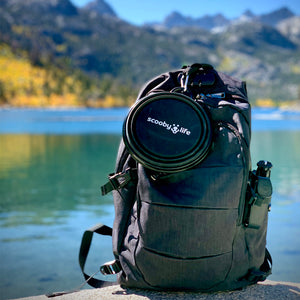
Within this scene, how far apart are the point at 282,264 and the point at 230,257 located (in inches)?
80.5

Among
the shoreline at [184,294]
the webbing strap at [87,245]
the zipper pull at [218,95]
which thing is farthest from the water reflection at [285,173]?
the zipper pull at [218,95]

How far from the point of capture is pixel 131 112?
1.80 meters

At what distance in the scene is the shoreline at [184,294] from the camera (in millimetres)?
1813

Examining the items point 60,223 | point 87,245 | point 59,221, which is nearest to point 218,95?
point 87,245

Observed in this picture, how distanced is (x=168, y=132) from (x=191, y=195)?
0.30m

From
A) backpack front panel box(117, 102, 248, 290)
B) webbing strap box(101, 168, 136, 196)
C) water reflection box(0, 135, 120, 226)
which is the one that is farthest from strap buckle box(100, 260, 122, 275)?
water reflection box(0, 135, 120, 226)

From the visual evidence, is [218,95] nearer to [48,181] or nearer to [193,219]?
[193,219]

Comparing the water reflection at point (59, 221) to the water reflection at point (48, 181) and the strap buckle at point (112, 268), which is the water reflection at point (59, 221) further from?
the strap buckle at point (112, 268)

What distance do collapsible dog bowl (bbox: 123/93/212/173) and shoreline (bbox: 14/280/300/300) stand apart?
0.59m

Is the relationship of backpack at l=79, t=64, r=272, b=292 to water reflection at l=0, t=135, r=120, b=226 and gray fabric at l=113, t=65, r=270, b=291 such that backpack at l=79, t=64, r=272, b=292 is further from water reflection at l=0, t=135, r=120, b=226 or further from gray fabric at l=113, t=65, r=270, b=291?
water reflection at l=0, t=135, r=120, b=226

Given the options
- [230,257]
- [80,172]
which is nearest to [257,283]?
[230,257]

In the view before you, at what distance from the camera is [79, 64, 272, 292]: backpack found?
1.74 m

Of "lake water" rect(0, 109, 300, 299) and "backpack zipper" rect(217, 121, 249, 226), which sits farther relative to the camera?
"lake water" rect(0, 109, 300, 299)

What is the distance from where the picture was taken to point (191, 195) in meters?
1.73
